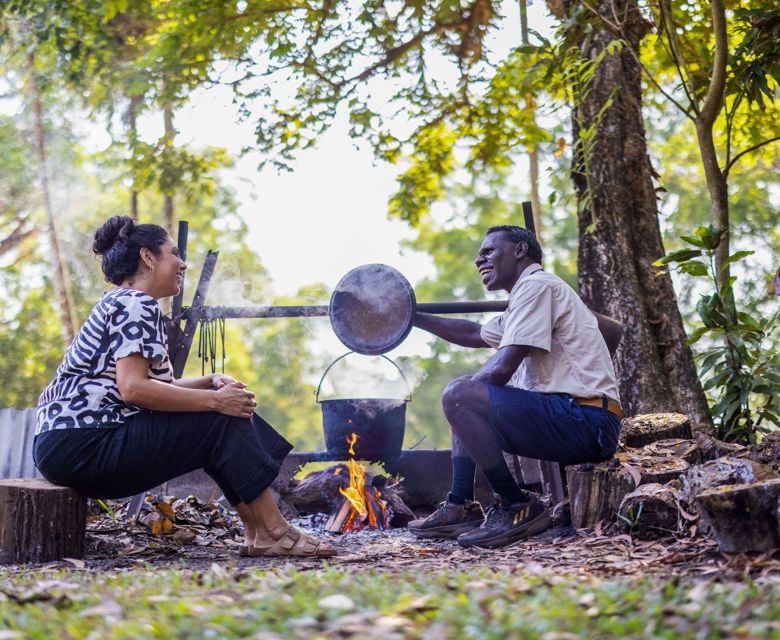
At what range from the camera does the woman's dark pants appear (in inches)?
173

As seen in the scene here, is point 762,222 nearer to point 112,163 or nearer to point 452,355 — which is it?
point 452,355

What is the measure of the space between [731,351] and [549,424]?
2.49m

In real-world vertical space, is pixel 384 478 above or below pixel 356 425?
below

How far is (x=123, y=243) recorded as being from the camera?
4.70m

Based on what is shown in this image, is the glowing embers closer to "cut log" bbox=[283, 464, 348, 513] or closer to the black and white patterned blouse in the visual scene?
"cut log" bbox=[283, 464, 348, 513]

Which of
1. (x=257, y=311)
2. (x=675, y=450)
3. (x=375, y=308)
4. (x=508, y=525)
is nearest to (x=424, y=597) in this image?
(x=508, y=525)

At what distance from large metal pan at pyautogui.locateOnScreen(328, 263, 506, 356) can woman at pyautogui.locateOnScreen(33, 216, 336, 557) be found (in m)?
2.00

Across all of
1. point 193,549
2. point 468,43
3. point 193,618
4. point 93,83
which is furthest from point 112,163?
point 193,618

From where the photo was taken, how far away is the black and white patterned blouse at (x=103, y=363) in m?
4.38

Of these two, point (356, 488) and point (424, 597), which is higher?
point (424, 597)

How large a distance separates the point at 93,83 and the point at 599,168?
431 inches

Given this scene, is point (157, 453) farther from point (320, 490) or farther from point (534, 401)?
point (320, 490)

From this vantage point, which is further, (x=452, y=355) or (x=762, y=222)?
(x=452, y=355)

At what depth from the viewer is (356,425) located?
276 inches
